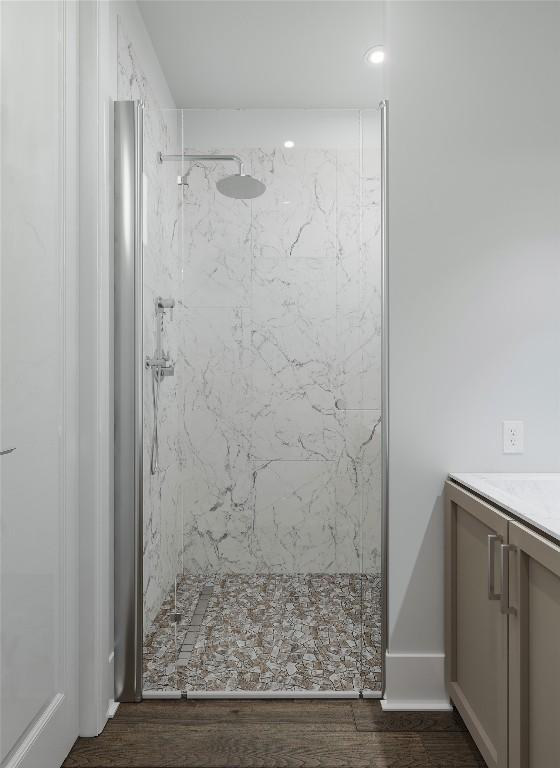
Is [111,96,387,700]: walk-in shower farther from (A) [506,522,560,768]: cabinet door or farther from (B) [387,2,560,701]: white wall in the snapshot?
(A) [506,522,560,768]: cabinet door

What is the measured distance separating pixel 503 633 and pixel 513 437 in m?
0.79

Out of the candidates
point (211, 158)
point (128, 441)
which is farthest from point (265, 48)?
point (128, 441)

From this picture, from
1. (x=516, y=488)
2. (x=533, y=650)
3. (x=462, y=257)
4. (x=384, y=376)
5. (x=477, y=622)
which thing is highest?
(x=462, y=257)

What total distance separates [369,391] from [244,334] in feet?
1.67

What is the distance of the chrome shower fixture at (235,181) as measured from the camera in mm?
2068

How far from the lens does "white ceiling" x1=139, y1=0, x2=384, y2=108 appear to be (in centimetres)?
233

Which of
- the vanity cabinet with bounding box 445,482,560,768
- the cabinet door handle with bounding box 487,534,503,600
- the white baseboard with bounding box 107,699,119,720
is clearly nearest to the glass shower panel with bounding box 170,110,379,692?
the white baseboard with bounding box 107,699,119,720

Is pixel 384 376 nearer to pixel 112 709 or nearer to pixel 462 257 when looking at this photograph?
pixel 462 257

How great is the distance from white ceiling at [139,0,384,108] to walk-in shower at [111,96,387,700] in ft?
1.64

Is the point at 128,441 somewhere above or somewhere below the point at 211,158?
below

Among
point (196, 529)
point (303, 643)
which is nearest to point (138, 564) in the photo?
point (196, 529)

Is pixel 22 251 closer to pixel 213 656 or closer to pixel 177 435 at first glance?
pixel 177 435

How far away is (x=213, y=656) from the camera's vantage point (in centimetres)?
214

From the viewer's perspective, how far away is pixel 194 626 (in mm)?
2143
